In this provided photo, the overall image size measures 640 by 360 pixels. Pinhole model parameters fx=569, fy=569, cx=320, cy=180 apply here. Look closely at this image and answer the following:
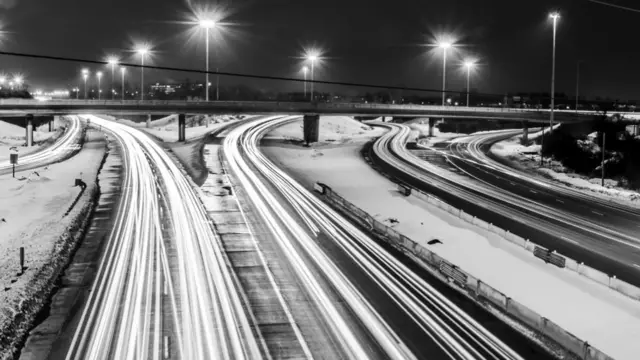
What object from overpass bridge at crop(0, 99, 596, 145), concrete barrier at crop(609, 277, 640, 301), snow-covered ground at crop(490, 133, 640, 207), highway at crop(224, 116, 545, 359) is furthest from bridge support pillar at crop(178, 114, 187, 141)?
concrete barrier at crop(609, 277, 640, 301)

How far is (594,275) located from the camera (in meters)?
23.8

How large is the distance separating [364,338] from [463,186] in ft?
109

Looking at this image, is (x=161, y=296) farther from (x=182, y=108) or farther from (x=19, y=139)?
(x=19, y=139)

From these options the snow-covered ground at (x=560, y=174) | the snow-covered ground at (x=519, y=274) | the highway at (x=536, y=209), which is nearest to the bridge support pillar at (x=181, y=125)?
the highway at (x=536, y=209)

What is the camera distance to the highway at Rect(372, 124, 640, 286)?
29.2 m

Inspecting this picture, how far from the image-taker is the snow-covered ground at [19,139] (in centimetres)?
7519

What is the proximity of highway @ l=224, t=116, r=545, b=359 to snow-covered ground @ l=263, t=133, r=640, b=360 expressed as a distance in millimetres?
3000

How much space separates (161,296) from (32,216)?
20313 mm

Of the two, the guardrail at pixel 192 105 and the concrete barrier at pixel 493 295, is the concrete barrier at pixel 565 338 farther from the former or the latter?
the guardrail at pixel 192 105

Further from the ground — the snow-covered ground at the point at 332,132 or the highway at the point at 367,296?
the snow-covered ground at the point at 332,132

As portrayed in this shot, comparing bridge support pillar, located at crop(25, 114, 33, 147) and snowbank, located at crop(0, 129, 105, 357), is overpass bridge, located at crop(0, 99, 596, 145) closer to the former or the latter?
bridge support pillar, located at crop(25, 114, 33, 147)

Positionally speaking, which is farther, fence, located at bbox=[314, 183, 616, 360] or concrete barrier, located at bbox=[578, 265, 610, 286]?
concrete barrier, located at bbox=[578, 265, 610, 286]

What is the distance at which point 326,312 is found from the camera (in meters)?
19.7

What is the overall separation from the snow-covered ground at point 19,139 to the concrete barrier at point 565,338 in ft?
224
